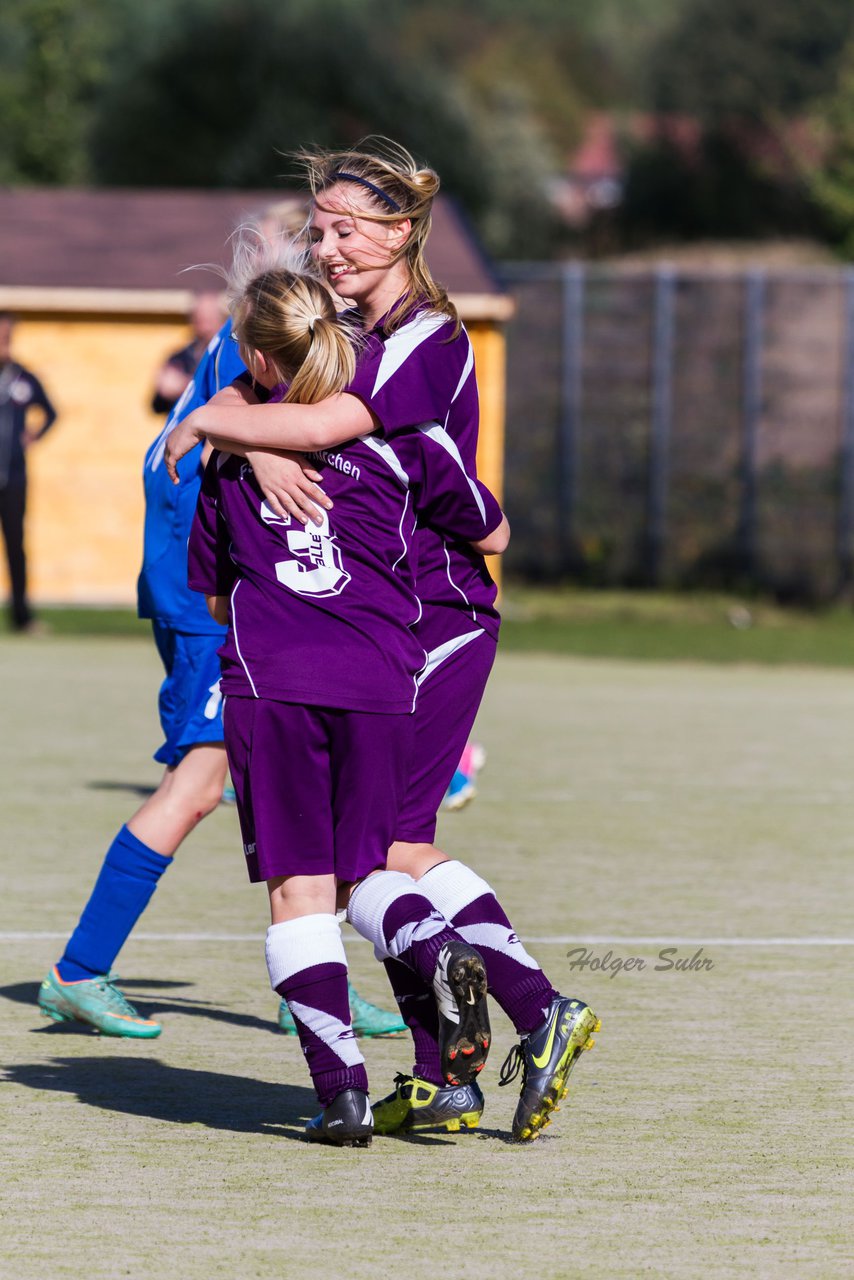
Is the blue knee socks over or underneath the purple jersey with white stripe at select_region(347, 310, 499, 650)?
underneath

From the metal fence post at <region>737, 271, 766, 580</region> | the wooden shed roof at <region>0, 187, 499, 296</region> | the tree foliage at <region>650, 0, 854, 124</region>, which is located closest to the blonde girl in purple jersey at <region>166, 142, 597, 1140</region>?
the wooden shed roof at <region>0, 187, 499, 296</region>

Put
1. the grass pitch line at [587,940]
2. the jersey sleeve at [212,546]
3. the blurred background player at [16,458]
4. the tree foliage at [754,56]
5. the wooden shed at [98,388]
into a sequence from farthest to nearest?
the tree foliage at [754,56]
the wooden shed at [98,388]
the blurred background player at [16,458]
the grass pitch line at [587,940]
the jersey sleeve at [212,546]

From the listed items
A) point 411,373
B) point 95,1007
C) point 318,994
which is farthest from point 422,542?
point 95,1007

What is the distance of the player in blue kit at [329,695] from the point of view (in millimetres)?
4289

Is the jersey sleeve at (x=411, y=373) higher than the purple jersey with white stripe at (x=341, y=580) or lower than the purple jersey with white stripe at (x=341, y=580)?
higher

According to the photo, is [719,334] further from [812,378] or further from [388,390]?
[388,390]

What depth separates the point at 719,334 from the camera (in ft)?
73.4

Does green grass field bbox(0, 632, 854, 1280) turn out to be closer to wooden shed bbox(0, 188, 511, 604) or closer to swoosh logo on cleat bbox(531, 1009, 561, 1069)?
swoosh logo on cleat bbox(531, 1009, 561, 1069)

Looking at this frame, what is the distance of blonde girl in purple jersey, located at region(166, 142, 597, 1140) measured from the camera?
14.1 ft

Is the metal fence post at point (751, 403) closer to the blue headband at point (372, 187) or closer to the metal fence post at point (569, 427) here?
the metal fence post at point (569, 427)

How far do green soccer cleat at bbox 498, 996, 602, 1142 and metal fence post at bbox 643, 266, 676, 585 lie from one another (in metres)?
18.2

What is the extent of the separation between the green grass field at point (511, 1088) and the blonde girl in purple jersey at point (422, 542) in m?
0.19

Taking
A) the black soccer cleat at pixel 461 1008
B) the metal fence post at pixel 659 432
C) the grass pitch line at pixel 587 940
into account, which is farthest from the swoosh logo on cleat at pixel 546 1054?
the metal fence post at pixel 659 432

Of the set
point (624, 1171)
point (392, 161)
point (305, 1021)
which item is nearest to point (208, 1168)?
point (305, 1021)
